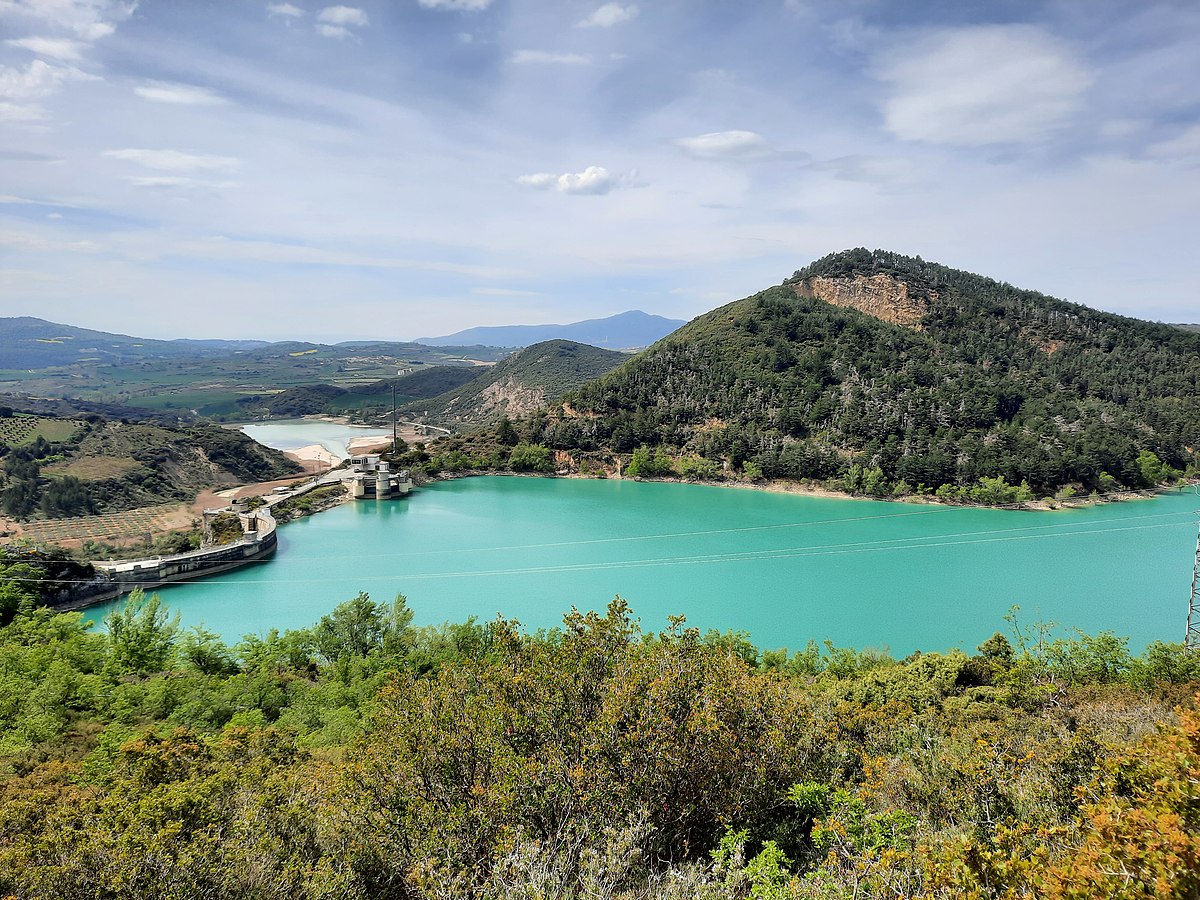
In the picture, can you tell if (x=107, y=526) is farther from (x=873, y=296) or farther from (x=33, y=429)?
(x=873, y=296)

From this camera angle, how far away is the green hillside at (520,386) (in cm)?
10150

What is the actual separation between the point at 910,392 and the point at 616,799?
63073 millimetres

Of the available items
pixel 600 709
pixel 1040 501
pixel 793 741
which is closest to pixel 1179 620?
pixel 1040 501

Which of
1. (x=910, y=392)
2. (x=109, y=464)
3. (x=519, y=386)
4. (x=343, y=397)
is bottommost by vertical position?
(x=109, y=464)

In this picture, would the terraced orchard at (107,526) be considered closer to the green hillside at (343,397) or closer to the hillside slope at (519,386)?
the hillside slope at (519,386)

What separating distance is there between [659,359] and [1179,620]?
51.3 m

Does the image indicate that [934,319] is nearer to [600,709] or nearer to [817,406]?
[817,406]

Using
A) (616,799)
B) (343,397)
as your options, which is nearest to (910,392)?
(616,799)

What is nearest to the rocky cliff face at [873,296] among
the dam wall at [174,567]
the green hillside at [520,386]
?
the green hillside at [520,386]

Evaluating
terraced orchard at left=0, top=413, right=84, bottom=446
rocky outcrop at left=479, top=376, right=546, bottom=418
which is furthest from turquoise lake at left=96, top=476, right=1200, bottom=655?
rocky outcrop at left=479, top=376, right=546, bottom=418

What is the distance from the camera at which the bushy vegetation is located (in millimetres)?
4652

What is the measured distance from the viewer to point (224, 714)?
47.1 feet

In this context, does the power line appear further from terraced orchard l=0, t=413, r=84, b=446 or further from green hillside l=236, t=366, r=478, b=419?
green hillside l=236, t=366, r=478, b=419

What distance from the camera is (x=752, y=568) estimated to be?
33000 millimetres
